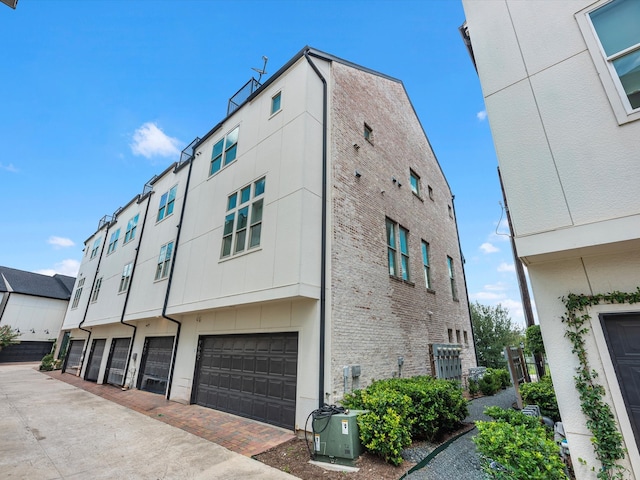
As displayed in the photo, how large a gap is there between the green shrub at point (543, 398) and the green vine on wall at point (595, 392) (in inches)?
140

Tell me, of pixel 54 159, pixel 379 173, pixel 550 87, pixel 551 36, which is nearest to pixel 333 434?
pixel 550 87

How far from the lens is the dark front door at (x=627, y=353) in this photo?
2.90 meters

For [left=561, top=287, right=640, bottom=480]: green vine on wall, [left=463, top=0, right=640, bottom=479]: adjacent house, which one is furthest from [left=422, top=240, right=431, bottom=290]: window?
[left=561, top=287, right=640, bottom=480]: green vine on wall

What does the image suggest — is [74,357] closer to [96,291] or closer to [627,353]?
[96,291]

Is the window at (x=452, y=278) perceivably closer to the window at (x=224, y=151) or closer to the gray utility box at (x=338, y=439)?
the gray utility box at (x=338, y=439)

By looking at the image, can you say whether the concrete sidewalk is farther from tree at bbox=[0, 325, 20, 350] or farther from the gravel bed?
tree at bbox=[0, 325, 20, 350]

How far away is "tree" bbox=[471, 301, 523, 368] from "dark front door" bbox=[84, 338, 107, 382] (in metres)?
24.4

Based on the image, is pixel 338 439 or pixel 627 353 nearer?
pixel 627 353

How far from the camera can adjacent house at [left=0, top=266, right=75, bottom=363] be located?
29500 millimetres

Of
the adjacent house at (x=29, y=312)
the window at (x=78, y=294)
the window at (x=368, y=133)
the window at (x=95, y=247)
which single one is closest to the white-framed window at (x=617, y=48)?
the window at (x=368, y=133)

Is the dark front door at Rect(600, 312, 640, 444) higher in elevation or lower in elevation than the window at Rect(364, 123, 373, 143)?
lower

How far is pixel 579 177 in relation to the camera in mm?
3469

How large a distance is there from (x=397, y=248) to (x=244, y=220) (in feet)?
17.7

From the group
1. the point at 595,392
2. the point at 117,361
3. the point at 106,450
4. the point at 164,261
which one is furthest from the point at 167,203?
the point at 595,392
